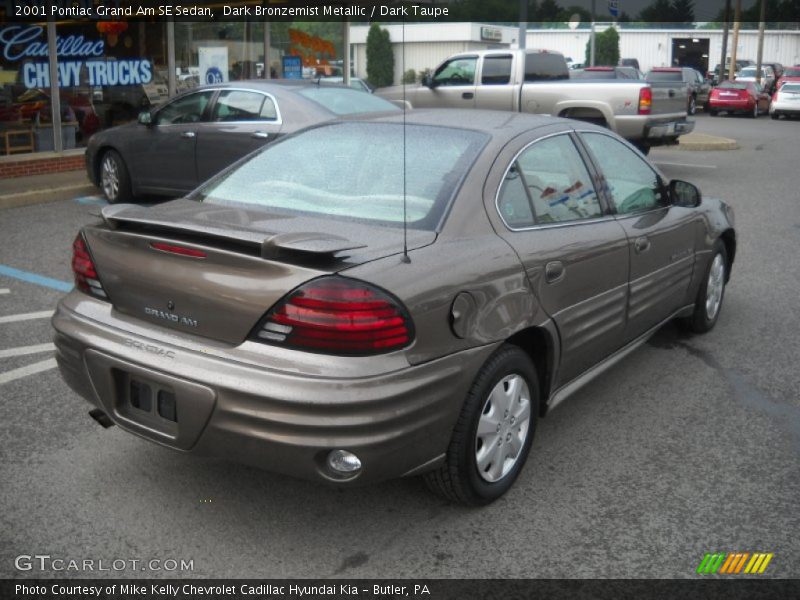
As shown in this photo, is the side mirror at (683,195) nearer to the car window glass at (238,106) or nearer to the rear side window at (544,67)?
the car window glass at (238,106)

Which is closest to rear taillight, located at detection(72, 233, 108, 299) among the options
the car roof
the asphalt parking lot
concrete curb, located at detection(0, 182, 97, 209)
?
the asphalt parking lot

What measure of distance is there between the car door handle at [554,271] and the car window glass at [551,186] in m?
0.22

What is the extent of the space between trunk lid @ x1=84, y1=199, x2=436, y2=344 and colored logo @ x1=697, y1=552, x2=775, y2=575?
1564 mm

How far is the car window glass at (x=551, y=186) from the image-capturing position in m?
3.86

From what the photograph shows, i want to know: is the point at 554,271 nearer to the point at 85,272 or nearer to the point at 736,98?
the point at 85,272

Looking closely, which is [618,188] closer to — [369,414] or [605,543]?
[605,543]

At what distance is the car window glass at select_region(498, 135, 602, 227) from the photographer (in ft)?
12.7

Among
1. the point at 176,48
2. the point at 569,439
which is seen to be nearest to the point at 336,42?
the point at 176,48

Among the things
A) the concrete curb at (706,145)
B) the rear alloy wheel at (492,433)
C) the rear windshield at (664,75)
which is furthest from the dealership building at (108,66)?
the rear windshield at (664,75)

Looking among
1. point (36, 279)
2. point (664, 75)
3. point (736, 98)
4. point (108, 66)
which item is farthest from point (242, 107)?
point (736, 98)

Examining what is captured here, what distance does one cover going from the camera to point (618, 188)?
4707 mm

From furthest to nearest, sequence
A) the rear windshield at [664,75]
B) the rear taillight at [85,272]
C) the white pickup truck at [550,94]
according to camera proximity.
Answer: the rear windshield at [664,75], the white pickup truck at [550,94], the rear taillight at [85,272]

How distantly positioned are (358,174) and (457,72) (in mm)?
12822

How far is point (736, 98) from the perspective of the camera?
112ft
